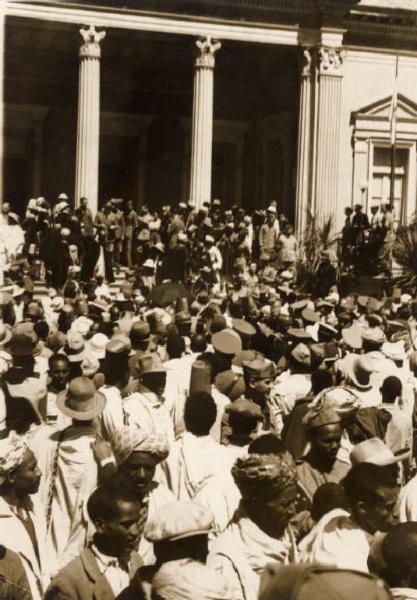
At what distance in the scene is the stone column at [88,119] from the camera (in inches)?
890

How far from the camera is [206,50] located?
77.9ft

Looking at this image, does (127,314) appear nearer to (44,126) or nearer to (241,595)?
(241,595)

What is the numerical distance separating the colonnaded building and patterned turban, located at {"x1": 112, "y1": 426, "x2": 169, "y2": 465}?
18204 mm

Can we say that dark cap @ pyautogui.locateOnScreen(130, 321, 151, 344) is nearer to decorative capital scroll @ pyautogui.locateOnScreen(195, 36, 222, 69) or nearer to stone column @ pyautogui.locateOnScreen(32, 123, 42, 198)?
decorative capital scroll @ pyautogui.locateOnScreen(195, 36, 222, 69)

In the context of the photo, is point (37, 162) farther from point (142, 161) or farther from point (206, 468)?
point (206, 468)

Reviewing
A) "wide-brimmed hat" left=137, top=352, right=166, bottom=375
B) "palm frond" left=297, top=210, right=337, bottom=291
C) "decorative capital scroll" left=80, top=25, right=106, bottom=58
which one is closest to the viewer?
"wide-brimmed hat" left=137, top=352, right=166, bottom=375

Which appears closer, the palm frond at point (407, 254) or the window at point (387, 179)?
the palm frond at point (407, 254)

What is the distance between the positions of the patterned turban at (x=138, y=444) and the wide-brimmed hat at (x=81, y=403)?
0.71 m

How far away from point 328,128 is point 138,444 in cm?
2107

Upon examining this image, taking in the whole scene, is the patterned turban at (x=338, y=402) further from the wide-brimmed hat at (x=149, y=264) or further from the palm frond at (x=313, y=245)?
the palm frond at (x=313, y=245)

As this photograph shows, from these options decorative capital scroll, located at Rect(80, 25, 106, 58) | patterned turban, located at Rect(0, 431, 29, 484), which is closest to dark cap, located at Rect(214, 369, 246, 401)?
patterned turban, located at Rect(0, 431, 29, 484)

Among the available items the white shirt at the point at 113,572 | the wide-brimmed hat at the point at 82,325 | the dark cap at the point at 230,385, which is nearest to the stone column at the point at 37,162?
the wide-brimmed hat at the point at 82,325

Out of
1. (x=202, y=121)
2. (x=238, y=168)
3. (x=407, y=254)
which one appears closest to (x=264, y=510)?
(x=407, y=254)

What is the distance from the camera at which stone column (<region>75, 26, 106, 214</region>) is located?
890 inches
